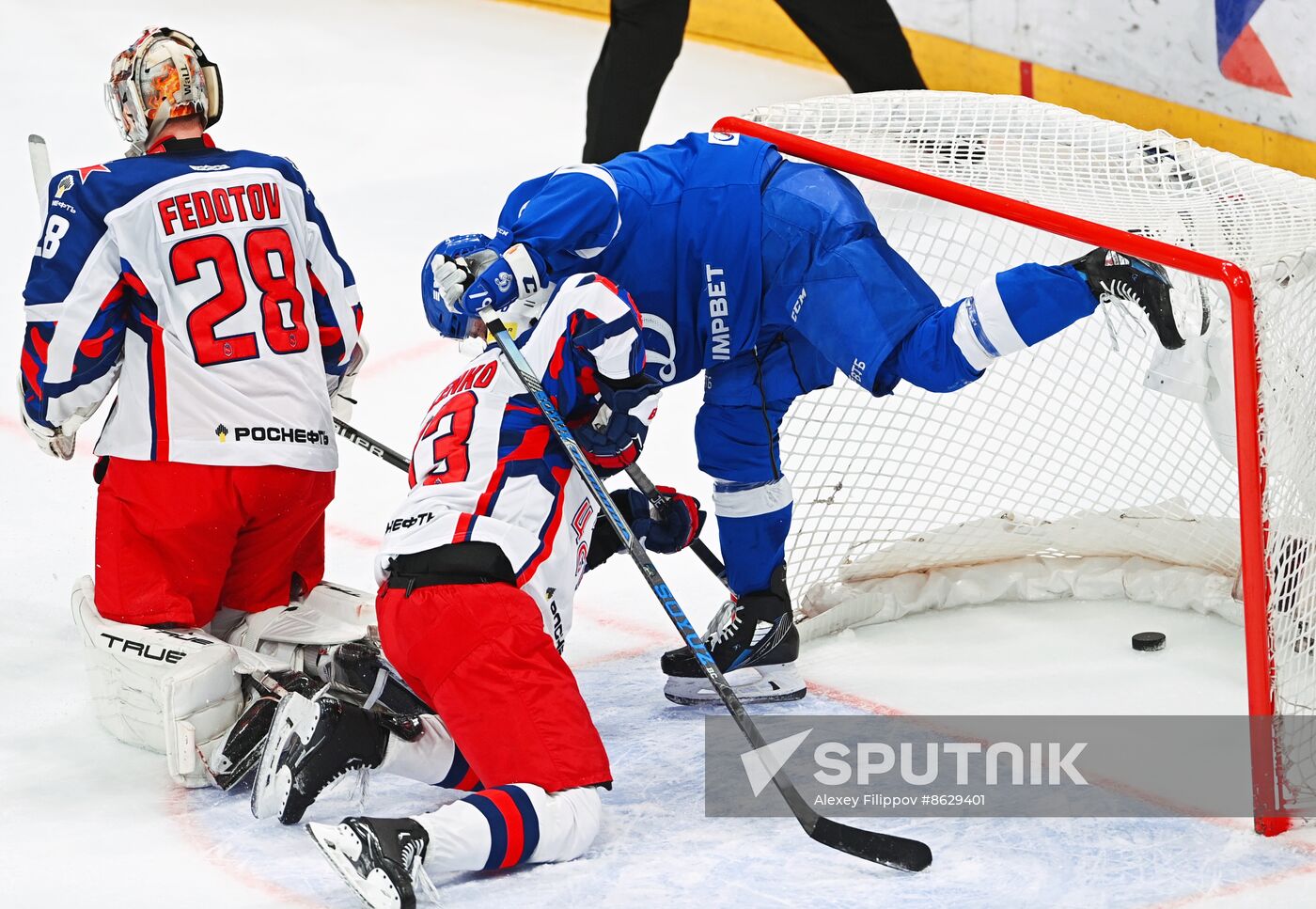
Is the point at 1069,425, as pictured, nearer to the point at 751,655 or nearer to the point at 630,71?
the point at 751,655

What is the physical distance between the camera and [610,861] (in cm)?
228

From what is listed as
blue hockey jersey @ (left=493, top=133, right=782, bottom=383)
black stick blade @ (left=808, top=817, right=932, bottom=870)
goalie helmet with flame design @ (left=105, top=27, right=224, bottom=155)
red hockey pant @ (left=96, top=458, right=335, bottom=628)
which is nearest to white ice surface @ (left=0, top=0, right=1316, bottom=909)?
black stick blade @ (left=808, top=817, right=932, bottom=870)

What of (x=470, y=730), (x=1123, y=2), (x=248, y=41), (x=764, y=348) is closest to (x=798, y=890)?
(x=470, y=730)

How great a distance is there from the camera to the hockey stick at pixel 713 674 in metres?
2.22

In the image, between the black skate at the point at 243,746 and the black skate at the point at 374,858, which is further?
the black skate at the point at 243,746

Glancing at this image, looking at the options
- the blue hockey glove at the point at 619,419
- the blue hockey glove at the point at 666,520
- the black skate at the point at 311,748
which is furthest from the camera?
the blue hockey glove at the point at 666,520

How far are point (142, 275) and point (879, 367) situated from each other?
1.07m

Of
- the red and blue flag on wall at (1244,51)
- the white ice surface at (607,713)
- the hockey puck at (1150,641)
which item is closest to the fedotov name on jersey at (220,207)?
the white ice surface at (607,713)

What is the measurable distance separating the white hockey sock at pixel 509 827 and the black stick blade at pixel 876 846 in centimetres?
29

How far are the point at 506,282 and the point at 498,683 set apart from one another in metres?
0.59

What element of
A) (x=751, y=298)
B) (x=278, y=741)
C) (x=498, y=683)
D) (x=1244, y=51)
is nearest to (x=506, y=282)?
(x=751, y=298)

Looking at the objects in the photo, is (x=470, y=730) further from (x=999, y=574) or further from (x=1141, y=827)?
(x=999, y=574)

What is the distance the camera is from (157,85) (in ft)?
8.80

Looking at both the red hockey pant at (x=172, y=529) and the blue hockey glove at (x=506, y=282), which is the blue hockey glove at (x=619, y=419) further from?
the red hockey pant at (x=172, y=529)
